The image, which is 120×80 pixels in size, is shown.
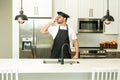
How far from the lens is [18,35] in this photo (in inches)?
229

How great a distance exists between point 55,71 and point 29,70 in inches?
13.0

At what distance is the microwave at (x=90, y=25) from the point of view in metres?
6.09

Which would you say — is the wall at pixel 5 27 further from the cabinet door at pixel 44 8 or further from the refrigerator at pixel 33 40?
the cabinet door at pixel 44 8

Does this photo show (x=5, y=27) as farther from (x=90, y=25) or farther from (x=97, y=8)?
(x=97, y=8)

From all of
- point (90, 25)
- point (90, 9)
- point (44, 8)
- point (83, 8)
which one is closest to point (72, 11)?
point (83, 8)

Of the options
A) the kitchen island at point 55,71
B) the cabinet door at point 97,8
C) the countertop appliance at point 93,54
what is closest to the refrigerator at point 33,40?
the countertop appliance at point 93,54

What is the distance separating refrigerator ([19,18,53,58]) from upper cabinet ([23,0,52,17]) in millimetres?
121

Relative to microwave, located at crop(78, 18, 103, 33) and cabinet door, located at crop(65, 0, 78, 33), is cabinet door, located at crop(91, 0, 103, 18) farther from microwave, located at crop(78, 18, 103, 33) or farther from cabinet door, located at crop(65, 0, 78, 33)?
cabinet door, located at crop(65, 0, 78, 33)

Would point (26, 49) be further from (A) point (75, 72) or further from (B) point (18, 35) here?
(A) point (75, 72)

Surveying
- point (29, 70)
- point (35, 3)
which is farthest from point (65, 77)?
point (35, 3)

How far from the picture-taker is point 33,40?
580 centimetres

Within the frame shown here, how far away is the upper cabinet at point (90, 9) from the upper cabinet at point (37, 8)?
795mm

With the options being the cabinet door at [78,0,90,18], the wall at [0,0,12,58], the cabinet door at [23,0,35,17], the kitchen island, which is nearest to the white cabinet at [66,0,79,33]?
the cabinet door at [78,0,90,18]

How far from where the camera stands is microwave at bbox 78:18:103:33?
20.0 ft
